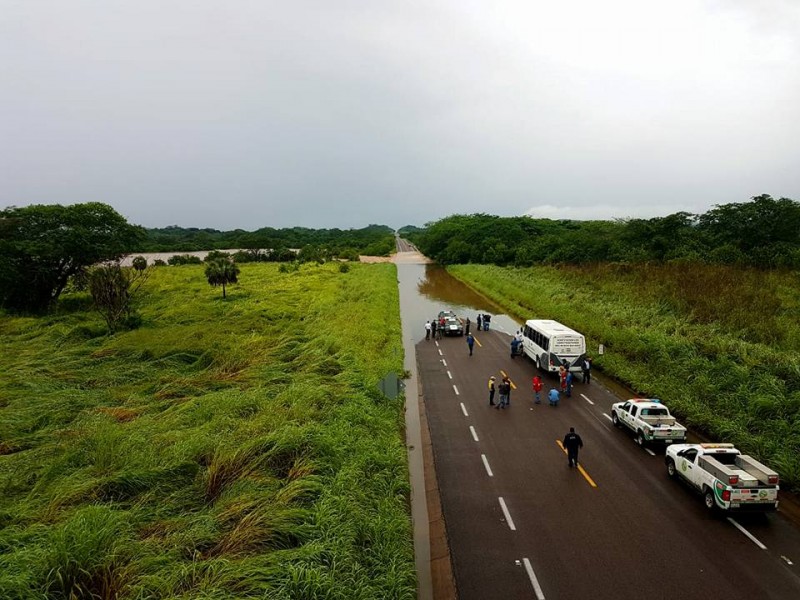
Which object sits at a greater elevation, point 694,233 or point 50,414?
point 694,233

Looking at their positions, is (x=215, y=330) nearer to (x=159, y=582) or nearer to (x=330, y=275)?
(x=159, y=582)

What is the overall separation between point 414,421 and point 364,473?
6380 millimetres

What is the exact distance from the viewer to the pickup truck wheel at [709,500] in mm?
12648

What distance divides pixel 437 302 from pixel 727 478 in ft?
139

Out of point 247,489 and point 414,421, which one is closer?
point 247,489

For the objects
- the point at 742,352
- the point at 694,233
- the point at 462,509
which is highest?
the point at 694,233

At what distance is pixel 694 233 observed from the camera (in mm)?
56688

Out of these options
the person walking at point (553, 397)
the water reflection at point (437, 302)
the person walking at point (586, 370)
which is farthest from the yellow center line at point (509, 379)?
the water reflection at point (437, 302)

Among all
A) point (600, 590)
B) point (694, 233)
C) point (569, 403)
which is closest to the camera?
point (600, 590)

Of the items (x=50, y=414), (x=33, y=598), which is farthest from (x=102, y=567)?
(x=50, y=414)

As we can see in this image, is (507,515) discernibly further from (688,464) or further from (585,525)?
(688,464)

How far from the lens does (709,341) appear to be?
2291cm

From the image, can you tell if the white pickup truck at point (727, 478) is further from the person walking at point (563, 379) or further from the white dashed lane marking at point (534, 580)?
the person walking at point (563, 379)

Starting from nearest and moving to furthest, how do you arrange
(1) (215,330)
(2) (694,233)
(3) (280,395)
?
(3) (280,395), (1) (215,330), (2) (694,233)
